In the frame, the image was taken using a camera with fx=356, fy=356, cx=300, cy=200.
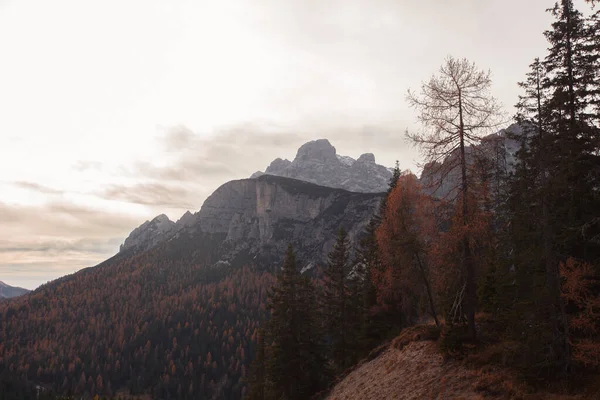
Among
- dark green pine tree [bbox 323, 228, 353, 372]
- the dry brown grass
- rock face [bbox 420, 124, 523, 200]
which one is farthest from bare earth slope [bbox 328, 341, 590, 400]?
dark green pine tree [bbox 323, 228, 353, 372]

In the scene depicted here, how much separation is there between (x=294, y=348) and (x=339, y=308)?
6.51 metres

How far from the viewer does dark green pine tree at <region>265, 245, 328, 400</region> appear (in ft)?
92.9

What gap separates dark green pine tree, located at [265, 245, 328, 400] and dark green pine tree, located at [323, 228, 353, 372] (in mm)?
2425

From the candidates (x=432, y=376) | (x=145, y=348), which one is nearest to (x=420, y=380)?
(x=432, y=376)

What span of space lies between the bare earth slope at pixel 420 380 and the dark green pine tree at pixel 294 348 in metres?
6.80

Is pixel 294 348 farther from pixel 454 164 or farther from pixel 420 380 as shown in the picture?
pixel 454 164

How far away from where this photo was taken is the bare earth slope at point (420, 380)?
11430 millimetres

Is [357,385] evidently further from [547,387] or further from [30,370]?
[30,370]

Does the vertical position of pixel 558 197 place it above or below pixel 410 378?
above

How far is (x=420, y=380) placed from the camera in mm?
14383

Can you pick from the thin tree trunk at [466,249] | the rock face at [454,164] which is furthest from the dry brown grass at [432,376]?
the rock face at [454,164]

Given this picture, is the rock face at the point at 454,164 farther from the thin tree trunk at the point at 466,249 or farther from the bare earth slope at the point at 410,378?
the bare earth slope at the point at 410,378

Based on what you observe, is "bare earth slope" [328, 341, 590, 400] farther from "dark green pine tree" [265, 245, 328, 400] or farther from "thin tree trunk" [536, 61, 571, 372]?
"dark green pine tree" [265, 245, 328, 400]

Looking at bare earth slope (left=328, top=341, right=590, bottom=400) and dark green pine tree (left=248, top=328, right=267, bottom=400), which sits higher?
bare earth slope (left=328, top=341, right=590, bottom=400)
